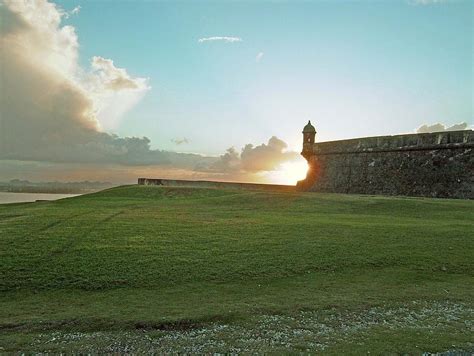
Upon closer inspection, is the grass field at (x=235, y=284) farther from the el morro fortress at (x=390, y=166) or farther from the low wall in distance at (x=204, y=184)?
the low wall in distance at (x=204, y=184)

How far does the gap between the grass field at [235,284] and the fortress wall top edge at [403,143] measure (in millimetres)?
12675

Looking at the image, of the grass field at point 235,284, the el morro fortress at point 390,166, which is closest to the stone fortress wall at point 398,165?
the el morro fortress at point 390,166

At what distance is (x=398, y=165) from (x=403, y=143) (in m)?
1.87

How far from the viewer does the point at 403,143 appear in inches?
1264

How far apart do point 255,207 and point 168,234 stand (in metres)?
9.54

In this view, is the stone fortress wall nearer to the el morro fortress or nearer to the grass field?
the el morro fortress

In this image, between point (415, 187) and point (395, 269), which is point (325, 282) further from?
point (415, 187)

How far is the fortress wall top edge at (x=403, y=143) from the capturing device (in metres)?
28.4

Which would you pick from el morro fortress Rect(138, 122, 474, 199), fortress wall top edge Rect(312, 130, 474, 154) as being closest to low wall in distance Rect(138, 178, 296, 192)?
el morro fortress Rect(138, 122, 474, 199)

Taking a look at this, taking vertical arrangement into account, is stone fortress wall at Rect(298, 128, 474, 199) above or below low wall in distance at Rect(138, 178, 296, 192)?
above

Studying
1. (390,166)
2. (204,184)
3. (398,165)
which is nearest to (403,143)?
(398,165)

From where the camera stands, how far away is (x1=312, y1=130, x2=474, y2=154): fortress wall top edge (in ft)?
93.2

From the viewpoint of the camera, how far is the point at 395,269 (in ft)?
38.9

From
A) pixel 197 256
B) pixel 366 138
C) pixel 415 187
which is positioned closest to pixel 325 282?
pixel 197 256
